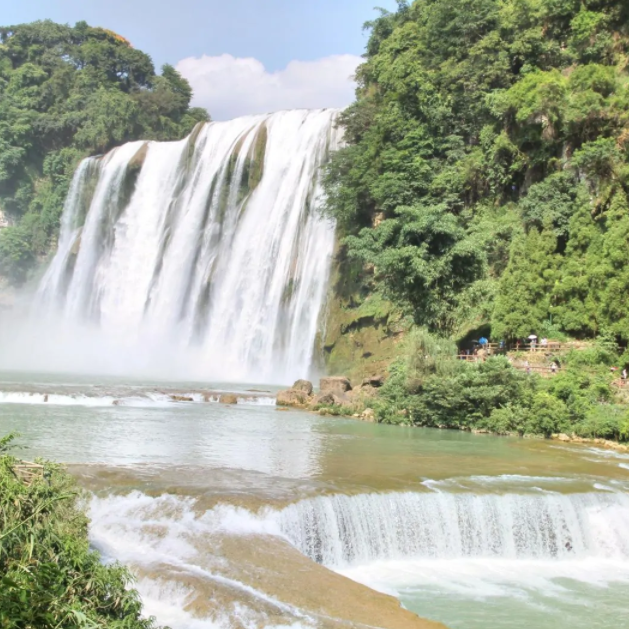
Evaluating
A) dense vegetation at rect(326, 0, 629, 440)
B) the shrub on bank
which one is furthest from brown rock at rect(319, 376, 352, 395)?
the shrub on bank

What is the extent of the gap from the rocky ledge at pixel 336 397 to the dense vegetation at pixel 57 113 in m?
35.2

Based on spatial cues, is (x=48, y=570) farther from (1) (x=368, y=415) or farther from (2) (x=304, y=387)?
(2) (x=304, y=387)

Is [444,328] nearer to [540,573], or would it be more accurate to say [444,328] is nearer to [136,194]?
[540,573]

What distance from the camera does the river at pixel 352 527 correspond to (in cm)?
855

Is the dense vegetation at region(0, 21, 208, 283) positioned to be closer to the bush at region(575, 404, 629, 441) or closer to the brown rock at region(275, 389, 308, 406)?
the brown rock at region(275, 389, 308, 406)

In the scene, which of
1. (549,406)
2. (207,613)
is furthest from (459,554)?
(549,406)

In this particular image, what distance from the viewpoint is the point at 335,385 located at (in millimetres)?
25234

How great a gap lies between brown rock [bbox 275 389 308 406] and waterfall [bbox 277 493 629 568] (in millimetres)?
12769

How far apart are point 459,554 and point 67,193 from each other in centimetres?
4779

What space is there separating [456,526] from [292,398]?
13.3 meters

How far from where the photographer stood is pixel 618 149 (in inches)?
1006

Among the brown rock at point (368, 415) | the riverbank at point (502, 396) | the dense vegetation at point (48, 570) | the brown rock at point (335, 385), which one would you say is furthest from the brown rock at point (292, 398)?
the dense vegetation at point (48, 570)

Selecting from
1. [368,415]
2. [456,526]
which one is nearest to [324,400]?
[368,415]

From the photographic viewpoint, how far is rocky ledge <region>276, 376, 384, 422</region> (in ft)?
76.5
